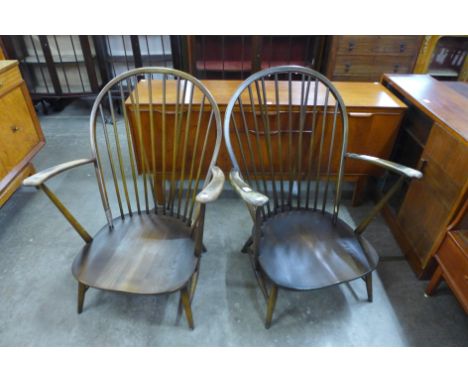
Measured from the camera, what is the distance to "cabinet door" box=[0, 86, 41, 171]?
5.69ft

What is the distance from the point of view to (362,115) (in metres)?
1.55

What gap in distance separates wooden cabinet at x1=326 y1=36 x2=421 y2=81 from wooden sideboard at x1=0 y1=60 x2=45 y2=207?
2.32 m

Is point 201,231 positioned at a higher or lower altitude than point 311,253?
higher

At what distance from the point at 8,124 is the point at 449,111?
230 cm

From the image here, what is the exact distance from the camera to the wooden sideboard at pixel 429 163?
1226mm

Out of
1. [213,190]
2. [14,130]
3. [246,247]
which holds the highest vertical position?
[213,190]

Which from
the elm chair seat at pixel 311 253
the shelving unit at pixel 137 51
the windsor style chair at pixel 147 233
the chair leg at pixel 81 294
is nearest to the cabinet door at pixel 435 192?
the elm chair seat at pixel 311 253

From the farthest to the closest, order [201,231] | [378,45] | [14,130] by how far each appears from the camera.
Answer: [378,45] → [14,130] → [201,231]

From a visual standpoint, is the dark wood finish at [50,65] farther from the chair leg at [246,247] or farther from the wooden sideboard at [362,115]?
the chair leg at [246,247]

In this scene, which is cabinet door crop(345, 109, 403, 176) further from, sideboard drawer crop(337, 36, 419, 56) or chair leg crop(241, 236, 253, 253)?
sideboard drawer crop(337, 36, 419, 56)

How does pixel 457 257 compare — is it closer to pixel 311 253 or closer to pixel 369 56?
pixel 311 253

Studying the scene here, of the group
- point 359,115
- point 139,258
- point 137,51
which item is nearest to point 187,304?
point 139,258

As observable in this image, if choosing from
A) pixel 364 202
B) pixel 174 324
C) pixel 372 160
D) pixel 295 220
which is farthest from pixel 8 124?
pixel 364 202

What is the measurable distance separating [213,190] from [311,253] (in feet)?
1.59
